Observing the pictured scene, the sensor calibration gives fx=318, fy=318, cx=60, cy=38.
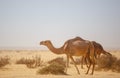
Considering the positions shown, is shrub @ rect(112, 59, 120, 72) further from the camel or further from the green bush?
the camel

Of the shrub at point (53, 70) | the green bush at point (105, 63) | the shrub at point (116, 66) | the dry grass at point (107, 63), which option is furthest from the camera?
the green bush at point (105, 63)

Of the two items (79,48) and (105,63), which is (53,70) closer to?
(79,48)

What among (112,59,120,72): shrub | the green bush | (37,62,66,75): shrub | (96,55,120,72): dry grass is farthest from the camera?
the green bush

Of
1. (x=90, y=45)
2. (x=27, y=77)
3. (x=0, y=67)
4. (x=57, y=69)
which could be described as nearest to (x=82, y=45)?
(x=90, y=45)

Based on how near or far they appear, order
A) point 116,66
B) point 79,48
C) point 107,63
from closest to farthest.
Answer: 1. point 79,48
2. point 116,66
3. point 107,63

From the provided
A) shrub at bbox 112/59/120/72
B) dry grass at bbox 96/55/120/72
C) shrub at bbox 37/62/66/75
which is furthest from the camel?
dry grass at bbox 96/55/120/72

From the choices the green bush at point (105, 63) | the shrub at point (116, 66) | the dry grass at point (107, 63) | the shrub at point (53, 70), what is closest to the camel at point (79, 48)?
the shrub at point (53, 70)

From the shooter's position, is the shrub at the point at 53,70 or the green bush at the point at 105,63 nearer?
the shrub at the point at 53,70

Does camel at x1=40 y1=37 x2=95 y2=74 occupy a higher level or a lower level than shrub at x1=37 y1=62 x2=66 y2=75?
higher

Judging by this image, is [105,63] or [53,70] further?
[105,63]

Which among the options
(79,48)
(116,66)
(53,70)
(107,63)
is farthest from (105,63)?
(53,70)

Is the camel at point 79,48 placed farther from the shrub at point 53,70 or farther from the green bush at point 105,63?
the green bush at point 105,63

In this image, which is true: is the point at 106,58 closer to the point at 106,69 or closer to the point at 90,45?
the point at 106,69

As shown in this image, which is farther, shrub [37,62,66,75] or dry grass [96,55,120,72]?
dry grass [96,55,120,72]
